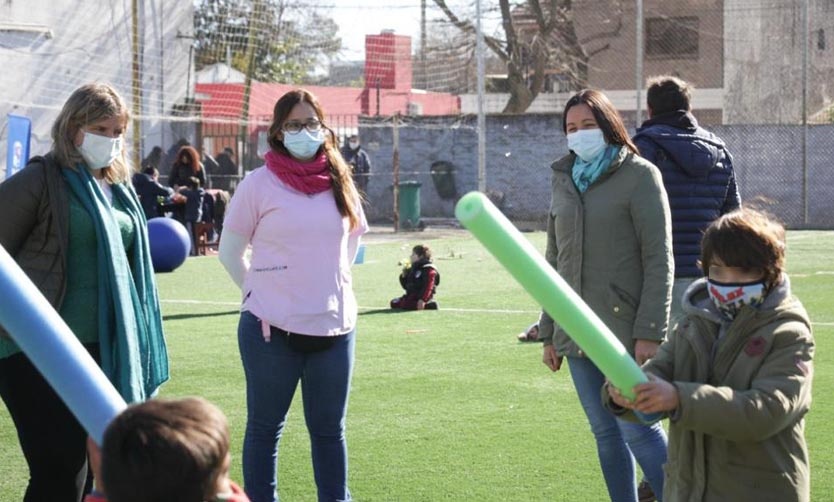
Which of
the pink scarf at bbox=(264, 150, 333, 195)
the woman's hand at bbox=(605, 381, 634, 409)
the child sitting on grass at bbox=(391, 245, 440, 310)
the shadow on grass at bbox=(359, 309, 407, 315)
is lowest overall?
the shadow on grass at bbox=(359, 309, 407, 315)

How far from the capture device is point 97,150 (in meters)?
5.10

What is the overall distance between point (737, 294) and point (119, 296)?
2.40 metres

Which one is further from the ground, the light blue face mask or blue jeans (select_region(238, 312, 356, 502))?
the light blue face mask

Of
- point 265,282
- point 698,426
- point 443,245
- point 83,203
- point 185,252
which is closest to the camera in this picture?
point 698,426

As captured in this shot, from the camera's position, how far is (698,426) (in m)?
3.70

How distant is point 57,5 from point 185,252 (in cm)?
1332

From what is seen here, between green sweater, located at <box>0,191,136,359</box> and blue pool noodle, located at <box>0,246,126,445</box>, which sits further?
green sweater, located at <box>0,191,136,359</box>

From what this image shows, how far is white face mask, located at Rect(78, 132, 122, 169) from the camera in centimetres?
508

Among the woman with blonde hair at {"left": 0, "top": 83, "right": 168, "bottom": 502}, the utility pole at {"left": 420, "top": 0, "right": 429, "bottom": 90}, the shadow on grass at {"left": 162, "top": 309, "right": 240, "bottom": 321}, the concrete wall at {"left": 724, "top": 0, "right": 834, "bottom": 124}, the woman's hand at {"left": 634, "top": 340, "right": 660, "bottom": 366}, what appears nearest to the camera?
the woman with blonde hair at {"left": 0, "top": 83, "right": 168, "bottom": 502}

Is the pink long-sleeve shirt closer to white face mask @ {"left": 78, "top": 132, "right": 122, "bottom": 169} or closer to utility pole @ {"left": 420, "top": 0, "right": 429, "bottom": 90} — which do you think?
white face mask @ {"left": 78, "top": 132, "right": 122, "bottom": 169}

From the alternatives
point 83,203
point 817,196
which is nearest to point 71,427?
point 83,203

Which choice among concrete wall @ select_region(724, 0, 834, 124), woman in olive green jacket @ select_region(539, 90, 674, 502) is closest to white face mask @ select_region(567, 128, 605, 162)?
woman in olive green jacket @ select_region(539, 90, 674, 502)

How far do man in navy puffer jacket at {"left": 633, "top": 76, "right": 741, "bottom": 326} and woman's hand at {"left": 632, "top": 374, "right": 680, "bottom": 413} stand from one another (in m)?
2.77

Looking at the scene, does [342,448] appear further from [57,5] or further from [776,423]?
[57,5]
